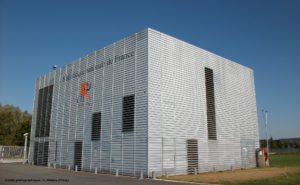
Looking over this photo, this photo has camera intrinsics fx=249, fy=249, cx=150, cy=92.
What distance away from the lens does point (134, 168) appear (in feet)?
63.0

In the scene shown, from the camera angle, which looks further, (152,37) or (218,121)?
(218,121)

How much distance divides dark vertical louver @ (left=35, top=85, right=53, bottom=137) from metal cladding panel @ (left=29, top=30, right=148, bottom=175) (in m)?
1.40

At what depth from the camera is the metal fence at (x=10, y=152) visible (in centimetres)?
3972

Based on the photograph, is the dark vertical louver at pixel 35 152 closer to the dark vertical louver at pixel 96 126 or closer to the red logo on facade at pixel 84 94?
the red logo on facade at pixel 84 94

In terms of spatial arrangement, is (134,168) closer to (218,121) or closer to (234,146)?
(218,121)

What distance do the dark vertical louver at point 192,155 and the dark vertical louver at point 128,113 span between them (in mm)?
5368

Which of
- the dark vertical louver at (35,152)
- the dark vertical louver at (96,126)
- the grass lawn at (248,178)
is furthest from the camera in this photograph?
the dark vertical louver at (35,152)

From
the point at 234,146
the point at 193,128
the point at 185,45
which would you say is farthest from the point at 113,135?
the point at 234,146

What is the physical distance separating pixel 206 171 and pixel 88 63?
16.4m

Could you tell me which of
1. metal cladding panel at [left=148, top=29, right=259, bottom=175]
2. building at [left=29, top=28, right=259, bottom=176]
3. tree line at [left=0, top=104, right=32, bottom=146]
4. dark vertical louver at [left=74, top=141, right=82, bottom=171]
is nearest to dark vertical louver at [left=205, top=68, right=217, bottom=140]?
building at [left=29, top=28, right=259, bottom=176]

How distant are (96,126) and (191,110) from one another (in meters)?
9.23

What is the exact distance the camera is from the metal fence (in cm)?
3972

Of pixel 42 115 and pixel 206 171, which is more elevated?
pixel 42 115

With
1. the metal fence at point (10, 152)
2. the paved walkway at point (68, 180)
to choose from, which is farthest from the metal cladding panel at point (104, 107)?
the metal fence at point (10, 152)
